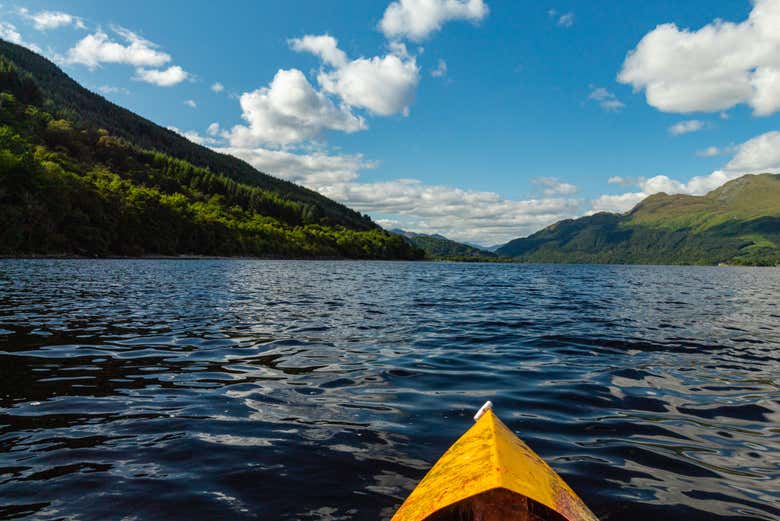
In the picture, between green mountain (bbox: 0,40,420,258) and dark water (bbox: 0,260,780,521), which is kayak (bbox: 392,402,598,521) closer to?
dark water (bbox: 0,260,780,521)

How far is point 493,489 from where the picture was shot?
13.9 ft

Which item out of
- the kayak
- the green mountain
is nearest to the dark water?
the kayak

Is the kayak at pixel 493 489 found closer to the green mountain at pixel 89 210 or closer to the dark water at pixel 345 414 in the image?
the dark water at pixel 345 414

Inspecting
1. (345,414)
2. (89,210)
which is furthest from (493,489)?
(89,210)

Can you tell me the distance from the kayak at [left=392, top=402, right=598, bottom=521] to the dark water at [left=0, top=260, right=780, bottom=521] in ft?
3.39

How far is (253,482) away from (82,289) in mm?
31041

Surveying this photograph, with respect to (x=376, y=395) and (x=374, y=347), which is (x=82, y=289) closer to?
(x=374, y=347)

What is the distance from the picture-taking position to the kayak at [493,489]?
3.85m

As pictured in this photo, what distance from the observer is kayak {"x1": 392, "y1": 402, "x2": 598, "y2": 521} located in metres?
3.85

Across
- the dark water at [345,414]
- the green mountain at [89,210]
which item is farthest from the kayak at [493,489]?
the green mountain at [89,210]

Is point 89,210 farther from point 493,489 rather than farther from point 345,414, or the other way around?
point 493,489

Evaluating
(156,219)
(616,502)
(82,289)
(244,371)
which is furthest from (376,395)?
(156,219)

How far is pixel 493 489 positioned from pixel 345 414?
452cm

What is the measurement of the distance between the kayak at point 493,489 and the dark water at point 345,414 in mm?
1035
